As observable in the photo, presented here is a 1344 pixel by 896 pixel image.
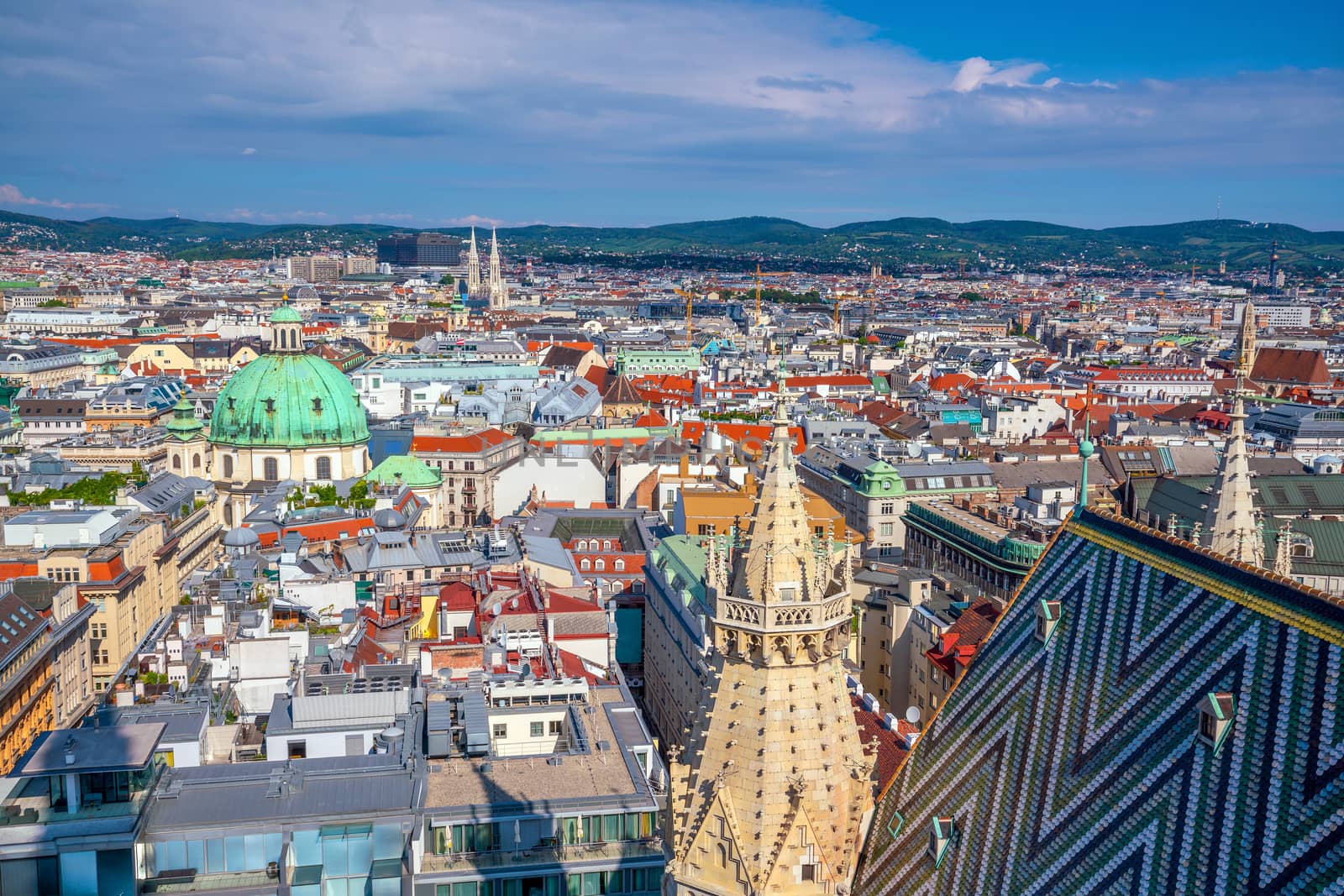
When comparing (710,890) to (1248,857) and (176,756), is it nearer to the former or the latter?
(1248,857)

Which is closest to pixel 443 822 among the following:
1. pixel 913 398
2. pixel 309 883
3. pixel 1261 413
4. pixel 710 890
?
pixel 309 883

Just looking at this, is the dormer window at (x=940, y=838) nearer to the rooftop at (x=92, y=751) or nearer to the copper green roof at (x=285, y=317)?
the rooftop at (x=92, y=751)

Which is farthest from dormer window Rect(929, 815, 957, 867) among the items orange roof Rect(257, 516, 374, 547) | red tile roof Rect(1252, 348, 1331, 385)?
red tile roof Rect(1252, 348, 1331, 385)

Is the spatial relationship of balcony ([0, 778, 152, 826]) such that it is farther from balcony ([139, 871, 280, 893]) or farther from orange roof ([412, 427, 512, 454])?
orange roof ([412, 427, 512, 454])

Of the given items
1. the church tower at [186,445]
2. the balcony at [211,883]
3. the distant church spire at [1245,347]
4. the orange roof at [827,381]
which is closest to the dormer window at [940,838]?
the distant church spire at [1245,347]

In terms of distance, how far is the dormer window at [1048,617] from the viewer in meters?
18.9

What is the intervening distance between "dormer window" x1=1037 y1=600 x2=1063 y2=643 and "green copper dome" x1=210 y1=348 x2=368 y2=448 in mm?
82447

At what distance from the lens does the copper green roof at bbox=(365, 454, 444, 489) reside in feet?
306

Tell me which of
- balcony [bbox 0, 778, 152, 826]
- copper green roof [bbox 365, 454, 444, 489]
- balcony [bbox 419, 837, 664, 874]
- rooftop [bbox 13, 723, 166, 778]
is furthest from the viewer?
copper green roof [bbox 365, 454, 444, 489]

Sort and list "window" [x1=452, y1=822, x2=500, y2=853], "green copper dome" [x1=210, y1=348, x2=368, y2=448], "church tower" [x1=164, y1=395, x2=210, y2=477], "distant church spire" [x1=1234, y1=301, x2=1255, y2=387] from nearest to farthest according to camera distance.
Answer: "window" [x1=452, y1=822, x2=500, y2=853] < "distant church spire" [x1=1234, y1=301, x2=1255, y2=387] < "green copper dome" [x1=210, y1=348, x2=368, y2=448] < "church tower" [x1=164, y1=395, x2=210, y2=477]

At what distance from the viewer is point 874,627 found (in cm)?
5638

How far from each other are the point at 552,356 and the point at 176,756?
16100 centimetres

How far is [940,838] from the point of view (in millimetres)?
17359

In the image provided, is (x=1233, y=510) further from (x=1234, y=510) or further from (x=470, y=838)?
(x=470, y=838)
